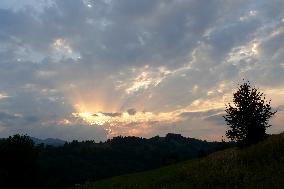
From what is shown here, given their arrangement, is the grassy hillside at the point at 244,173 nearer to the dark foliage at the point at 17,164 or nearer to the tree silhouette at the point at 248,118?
the tree silhouette at the point at 248,118

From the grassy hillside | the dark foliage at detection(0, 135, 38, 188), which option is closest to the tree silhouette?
the grassy hillside

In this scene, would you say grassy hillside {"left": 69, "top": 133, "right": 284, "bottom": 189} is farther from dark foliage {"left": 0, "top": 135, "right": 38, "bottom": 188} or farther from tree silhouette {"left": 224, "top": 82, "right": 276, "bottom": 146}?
dark foliage {"left": 0, "top": 135, "right": 38, "bottom": 188}

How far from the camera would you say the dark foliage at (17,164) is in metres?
81.6

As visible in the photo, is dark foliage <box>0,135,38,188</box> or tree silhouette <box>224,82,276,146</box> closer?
tree silhouette <box>224,82,276,146</box>

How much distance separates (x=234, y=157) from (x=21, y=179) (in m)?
62.2

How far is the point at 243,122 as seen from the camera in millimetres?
42344

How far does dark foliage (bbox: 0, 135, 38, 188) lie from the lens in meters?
81.6

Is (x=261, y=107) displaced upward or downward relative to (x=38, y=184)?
upward

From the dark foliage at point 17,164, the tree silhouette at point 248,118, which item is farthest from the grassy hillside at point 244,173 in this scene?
the dark foliage at point 17,164

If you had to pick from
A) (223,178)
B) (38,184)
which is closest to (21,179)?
(38,184)

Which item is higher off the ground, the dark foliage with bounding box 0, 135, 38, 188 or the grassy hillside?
the dark foliage with bounding box 0, 135, 38, 188

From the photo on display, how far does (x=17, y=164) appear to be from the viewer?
272ft

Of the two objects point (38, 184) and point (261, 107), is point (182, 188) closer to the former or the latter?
point (261, 107)

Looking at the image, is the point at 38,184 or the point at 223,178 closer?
the point at 223,178
